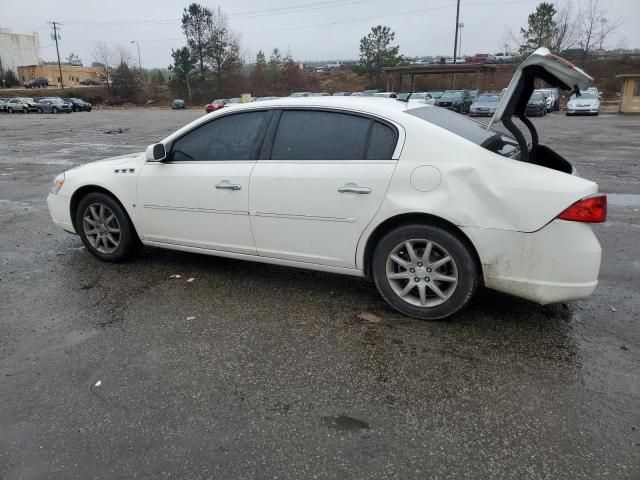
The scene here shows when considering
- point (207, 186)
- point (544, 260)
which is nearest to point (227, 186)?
point (207, 186)

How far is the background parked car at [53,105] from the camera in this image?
5084 cm

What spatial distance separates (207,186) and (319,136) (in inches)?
41.9

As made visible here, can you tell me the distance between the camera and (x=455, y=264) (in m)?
3.55

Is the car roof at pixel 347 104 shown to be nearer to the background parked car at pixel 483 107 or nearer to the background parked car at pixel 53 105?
the background parked car at pixel 483 107

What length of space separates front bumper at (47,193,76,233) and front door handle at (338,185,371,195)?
120 inches

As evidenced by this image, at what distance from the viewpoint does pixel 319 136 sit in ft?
13.2

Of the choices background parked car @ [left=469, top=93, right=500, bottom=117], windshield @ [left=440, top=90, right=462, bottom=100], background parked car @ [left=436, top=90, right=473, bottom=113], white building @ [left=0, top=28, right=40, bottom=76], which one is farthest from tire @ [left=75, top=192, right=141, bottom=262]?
white building @ [left=0, top=28, right=40, bottom=76]

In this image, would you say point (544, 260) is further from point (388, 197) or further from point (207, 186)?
point (207, 186)

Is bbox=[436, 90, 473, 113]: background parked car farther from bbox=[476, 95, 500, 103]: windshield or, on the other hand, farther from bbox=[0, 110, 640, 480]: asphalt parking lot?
bbox=[0, 110, 640, 480]: asphalt parking lot

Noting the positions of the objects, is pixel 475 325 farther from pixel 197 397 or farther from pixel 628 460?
pixel 197 397

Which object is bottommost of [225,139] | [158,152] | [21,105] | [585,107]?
[21,105]

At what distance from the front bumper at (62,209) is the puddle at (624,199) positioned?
23.8 feet

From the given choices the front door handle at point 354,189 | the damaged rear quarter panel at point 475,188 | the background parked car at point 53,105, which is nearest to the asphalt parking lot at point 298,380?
the damaged rear quarter panel at point 475,188

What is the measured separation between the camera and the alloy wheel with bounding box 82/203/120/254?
503cm
